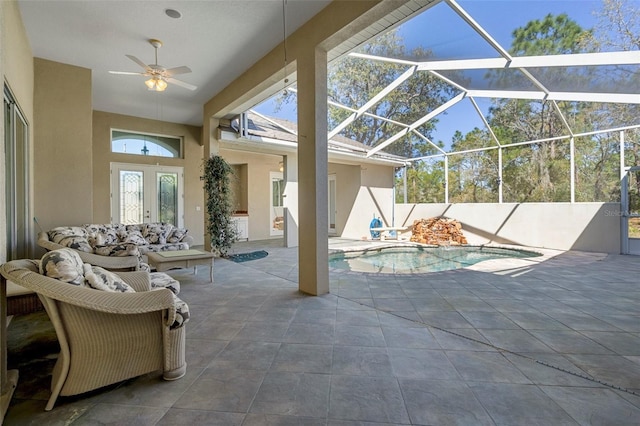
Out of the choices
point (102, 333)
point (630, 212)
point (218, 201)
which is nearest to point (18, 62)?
point (218, 201)

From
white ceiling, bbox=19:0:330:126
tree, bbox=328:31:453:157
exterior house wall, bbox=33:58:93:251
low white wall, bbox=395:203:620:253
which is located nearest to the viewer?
white ceiling, bbox=19:0:330:126

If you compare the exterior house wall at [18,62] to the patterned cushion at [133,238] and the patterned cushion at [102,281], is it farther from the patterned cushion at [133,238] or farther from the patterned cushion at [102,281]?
the patterned cushion at [133,238]

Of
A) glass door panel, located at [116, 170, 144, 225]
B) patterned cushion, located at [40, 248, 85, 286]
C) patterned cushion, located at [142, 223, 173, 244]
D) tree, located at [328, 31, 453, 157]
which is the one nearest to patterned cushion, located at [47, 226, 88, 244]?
patterned cushion, located at [142, 223, 173, 244]

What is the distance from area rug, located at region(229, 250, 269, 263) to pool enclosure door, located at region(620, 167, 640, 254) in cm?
771

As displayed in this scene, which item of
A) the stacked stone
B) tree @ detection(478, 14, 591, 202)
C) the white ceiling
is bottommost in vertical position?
the stacked stone

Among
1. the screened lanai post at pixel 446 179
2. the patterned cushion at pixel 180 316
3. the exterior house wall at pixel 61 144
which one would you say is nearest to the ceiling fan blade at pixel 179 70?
the exterior house wall at pixel 61 144

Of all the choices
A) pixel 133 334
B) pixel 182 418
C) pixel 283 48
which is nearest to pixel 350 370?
pixel 182 418

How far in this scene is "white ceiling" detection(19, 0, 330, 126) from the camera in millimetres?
3359

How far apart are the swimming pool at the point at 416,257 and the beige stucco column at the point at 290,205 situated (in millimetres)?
1580

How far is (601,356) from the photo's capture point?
6.92 feet

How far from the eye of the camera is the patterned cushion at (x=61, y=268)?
1.64 metres

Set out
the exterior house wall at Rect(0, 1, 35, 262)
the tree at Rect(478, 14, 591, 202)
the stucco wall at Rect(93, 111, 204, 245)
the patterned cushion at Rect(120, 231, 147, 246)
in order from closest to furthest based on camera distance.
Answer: the exterior house wall at Rect(0, 1, 35, 262), the patterned cushion at Rect(120, 231, 147, 246), the stucco wall at Rect(93, 111, 204, 245), the tree at Rect(478, 14, 591, 202)

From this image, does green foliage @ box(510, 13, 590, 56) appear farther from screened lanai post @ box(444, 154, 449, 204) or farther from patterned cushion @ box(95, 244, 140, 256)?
patterned cushion @ box(95, 244, 140, 256)

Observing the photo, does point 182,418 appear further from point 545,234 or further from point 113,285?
point 545,234
